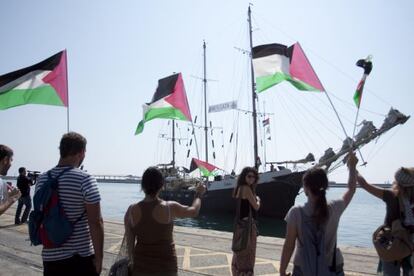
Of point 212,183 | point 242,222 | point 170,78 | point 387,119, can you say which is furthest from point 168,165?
point 242,222

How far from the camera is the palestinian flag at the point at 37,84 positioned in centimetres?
738

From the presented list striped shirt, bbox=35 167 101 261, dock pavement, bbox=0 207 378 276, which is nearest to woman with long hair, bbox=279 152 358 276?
striped shirt, bbox=35 167 101 261

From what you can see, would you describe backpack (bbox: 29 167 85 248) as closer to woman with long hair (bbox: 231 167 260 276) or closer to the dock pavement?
woman with long hair (bbox: 231 167 260 276)

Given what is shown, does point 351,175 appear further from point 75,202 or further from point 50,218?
point 50,218

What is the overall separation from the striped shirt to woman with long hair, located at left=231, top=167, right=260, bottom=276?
6.88 ft

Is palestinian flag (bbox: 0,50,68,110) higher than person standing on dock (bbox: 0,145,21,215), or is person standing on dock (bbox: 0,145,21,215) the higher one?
palestinian flag (bbox: 0,50,68,110)

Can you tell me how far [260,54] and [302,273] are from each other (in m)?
7.62

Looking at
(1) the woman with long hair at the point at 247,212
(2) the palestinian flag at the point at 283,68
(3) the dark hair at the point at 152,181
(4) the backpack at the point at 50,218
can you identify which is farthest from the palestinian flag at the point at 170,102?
(4) the backpack at the point at 50,218

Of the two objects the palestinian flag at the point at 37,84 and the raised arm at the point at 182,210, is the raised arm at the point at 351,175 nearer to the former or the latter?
the raised arm at the point at 182,210

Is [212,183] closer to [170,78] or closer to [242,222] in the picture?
[170,78]

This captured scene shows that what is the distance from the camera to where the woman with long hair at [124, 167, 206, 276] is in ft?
12.0

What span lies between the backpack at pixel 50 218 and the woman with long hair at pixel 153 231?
0.53m

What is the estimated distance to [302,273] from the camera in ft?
11.3

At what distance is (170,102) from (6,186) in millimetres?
6409
